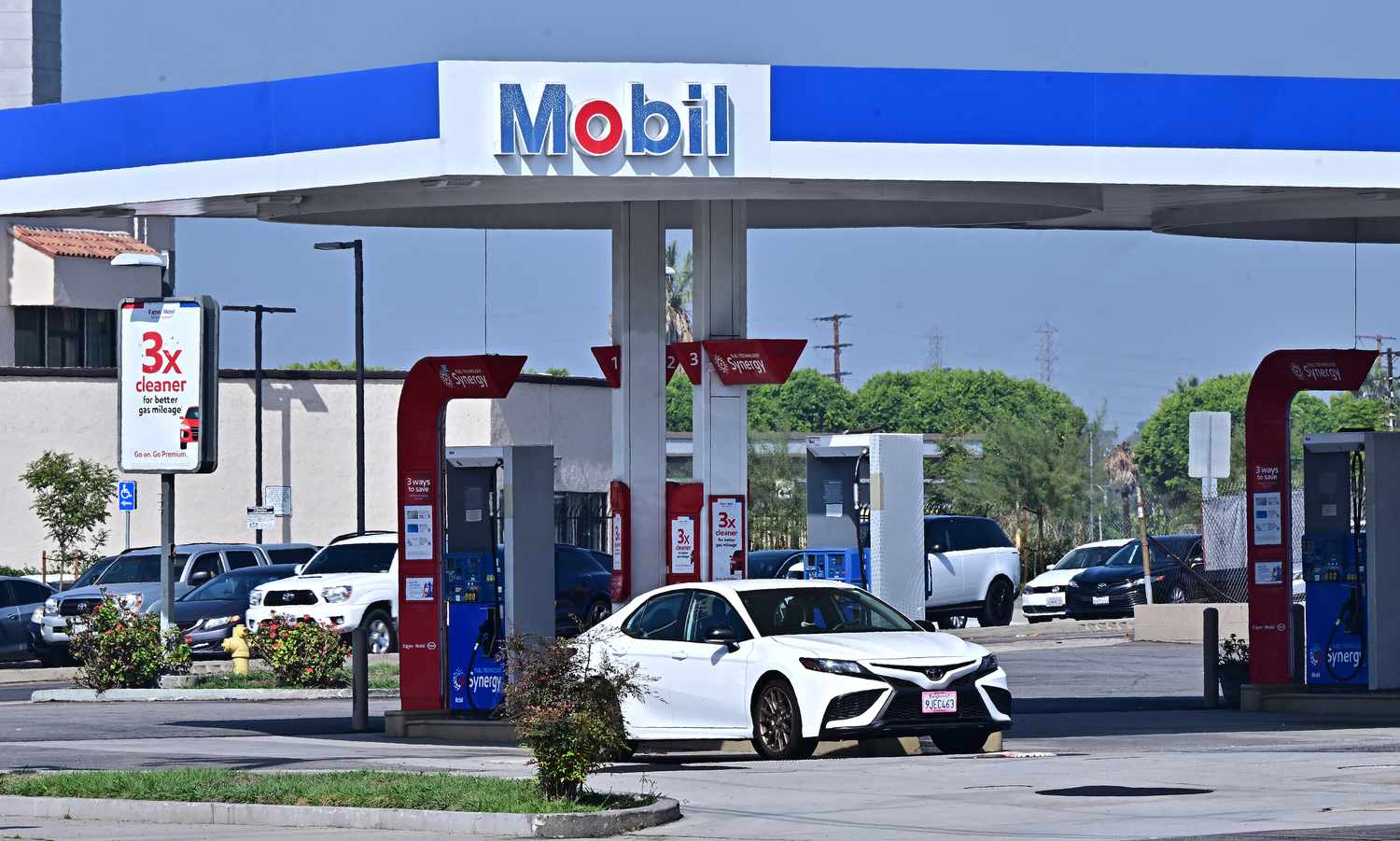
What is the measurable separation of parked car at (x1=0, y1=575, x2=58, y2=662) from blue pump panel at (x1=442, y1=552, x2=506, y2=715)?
15.8 metres

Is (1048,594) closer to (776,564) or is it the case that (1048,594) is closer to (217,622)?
(776,564)

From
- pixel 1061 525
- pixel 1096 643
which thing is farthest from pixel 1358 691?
pixel 1061 525

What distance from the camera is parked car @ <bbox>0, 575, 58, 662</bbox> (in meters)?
33.7

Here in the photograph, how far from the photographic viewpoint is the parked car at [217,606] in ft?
106

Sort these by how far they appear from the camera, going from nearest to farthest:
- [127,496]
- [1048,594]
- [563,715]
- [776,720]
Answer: [563,715]
[776,720]
[1048,594]
[127,496]

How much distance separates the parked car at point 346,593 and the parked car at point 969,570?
28.1ft

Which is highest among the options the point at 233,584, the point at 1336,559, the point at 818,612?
the point at 1336,559

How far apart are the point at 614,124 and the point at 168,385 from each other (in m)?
9.97

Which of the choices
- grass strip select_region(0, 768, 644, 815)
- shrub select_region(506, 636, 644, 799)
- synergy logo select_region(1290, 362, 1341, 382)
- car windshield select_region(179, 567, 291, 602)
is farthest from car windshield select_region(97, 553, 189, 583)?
shrub select_region(506, 636, 644, 799)

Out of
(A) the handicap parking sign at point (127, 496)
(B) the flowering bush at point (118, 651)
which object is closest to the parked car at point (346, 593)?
(B) the flowering bush at point (118, 651)

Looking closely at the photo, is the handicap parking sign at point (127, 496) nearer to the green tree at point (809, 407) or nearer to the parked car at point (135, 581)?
the parked car at point (135, 581)

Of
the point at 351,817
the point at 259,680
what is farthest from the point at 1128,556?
the point at 351,817

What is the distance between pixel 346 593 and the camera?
31312 mm

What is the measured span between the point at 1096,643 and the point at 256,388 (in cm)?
2323
